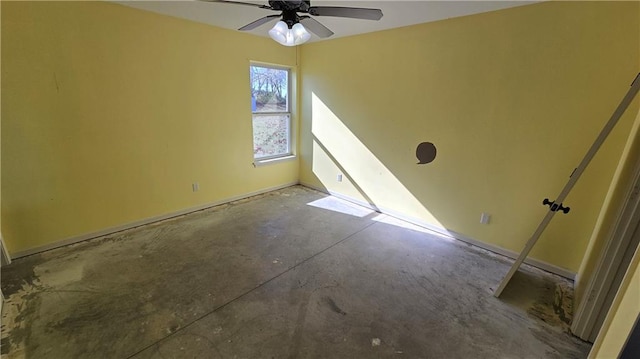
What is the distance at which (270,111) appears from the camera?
14.2 ft

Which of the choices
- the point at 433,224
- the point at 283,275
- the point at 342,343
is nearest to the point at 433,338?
the point at 342,343

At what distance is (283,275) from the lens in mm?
2396

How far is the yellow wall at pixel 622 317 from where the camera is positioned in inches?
44.7

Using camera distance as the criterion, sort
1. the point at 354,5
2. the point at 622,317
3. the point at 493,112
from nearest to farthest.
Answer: the point at 622,317 < the point at 354,5 < the point at 493,112

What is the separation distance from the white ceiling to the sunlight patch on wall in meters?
1.34

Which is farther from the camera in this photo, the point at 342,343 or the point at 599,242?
the point at 599,242

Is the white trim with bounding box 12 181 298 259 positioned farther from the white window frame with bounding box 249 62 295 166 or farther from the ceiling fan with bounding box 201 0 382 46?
the ceiling fan with bounding box 201 0 382 46

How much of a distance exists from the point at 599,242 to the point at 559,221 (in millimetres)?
457

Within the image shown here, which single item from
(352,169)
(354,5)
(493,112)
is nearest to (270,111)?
(352,169)

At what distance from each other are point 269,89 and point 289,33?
2172mm

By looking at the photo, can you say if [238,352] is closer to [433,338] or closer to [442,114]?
[433,338]

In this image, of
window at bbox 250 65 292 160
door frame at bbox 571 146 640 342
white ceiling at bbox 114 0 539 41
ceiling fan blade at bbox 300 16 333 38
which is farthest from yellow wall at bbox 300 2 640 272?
ceiling fan blade at bbox 300 16 333 38

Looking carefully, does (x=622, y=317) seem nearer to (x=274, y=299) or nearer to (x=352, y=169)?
(x=274, y=299)

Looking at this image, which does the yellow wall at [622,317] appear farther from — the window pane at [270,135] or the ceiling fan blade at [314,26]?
the window pane at [270,135]
